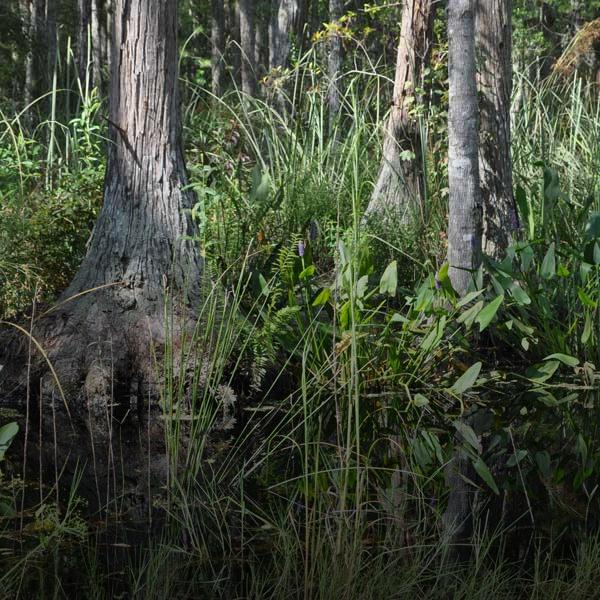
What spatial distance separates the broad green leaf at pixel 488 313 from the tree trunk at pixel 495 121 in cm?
126

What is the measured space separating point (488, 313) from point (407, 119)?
9.55ft

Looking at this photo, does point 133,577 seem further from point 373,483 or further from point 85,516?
point 373,483

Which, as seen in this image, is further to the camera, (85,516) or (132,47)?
(132,47)

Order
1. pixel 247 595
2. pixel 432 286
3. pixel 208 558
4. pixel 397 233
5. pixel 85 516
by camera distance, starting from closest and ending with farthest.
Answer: pixel 247 595 < pixel 208 558 < pixel 85 516 < pixel 432 286 < pixel 397 233

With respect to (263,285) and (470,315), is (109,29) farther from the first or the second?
(470,315)

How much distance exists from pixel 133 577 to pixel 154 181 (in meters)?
3.13

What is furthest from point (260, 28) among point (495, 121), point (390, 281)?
point (390, 281)

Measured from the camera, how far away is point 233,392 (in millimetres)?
5027

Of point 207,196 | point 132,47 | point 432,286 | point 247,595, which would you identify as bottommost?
point 247,595

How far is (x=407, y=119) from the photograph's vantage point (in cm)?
714

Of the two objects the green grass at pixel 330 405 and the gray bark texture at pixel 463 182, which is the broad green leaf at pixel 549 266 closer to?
the green grass at pixel 330 405

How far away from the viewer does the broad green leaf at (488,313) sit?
458cm

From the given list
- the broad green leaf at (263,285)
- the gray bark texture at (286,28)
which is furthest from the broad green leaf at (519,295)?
the gray bark texture at (286,28)

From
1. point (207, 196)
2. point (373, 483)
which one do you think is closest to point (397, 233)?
point (207, 196)
